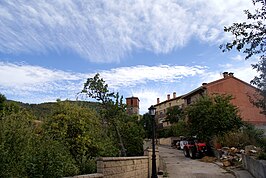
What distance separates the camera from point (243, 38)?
8930mm

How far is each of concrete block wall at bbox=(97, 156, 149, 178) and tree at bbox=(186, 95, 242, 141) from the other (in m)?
16.8

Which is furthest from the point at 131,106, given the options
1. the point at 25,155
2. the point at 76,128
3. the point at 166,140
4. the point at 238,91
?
the point at 166,140

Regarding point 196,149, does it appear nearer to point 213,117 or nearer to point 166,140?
point 213,117

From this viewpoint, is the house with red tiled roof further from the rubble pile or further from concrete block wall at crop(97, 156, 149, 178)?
concrete block wall at crop(97, 156, 149, 178)

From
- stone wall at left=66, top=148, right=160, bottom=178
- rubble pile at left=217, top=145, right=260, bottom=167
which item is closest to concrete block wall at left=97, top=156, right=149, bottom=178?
stone wall at left=66, top=148, right=160, bottom=178

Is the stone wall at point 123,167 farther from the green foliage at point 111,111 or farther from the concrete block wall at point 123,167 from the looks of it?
the green foliage at point 111,111

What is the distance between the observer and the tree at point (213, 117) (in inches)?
1216

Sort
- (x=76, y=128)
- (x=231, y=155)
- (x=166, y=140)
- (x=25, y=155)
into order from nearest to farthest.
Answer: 1. (x=25, y=155)
2. (x=76, y=128)
3. (x=231, y=155)
4. (x=166, y=140)

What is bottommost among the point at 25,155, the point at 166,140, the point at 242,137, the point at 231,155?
the point at 25,155

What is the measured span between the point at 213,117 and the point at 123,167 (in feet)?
70.4

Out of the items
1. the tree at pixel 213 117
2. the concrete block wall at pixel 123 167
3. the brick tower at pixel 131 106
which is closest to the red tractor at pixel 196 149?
the tree at pixel 213 117

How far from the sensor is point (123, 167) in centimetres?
1113

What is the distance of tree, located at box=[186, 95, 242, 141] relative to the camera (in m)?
30.9

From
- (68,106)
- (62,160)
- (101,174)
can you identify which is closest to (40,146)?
(62,160)
